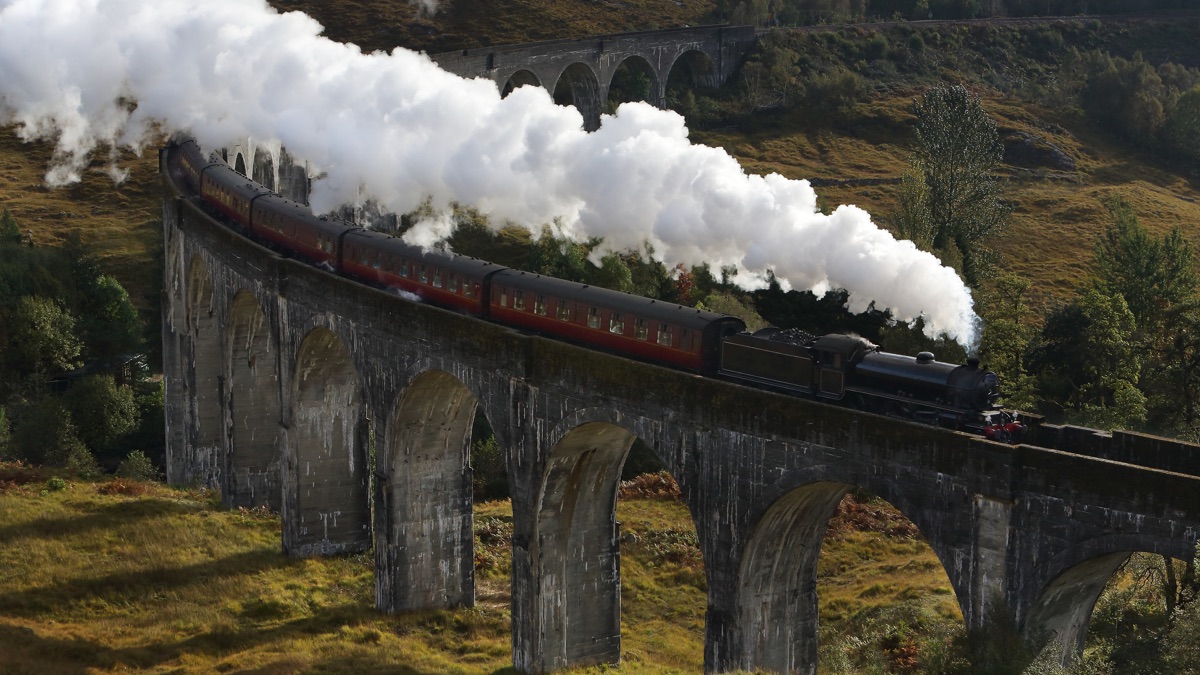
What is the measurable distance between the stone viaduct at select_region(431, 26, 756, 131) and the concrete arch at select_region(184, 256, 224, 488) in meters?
47.3

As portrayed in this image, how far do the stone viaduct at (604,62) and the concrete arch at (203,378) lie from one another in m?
47.3

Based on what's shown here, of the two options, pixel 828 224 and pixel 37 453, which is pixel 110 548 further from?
pixel 828 224

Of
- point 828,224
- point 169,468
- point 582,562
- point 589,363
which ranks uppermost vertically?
point 828,224

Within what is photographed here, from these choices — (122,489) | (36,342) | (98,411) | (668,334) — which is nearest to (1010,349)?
(668,334)

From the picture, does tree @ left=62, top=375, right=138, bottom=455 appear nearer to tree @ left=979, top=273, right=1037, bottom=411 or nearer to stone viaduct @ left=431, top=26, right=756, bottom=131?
tree @ left=979, top=273, right=1037, bottom=411

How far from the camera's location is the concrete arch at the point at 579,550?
106 ft

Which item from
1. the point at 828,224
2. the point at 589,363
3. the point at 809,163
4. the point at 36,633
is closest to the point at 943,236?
the point at 809,163

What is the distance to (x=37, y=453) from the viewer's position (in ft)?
188

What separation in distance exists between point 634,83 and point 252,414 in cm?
6894

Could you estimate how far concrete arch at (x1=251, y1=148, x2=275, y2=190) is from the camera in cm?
6838

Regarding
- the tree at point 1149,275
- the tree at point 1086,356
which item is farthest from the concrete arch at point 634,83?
the tree at point 1086,356

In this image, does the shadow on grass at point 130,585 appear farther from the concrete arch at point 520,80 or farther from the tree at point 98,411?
the concrete arch at point 520,80

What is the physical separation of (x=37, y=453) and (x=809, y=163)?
63301mm

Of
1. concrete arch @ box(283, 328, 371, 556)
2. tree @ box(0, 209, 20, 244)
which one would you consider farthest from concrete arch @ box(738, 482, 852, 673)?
tree @ box(0, 209, 20, 244)
